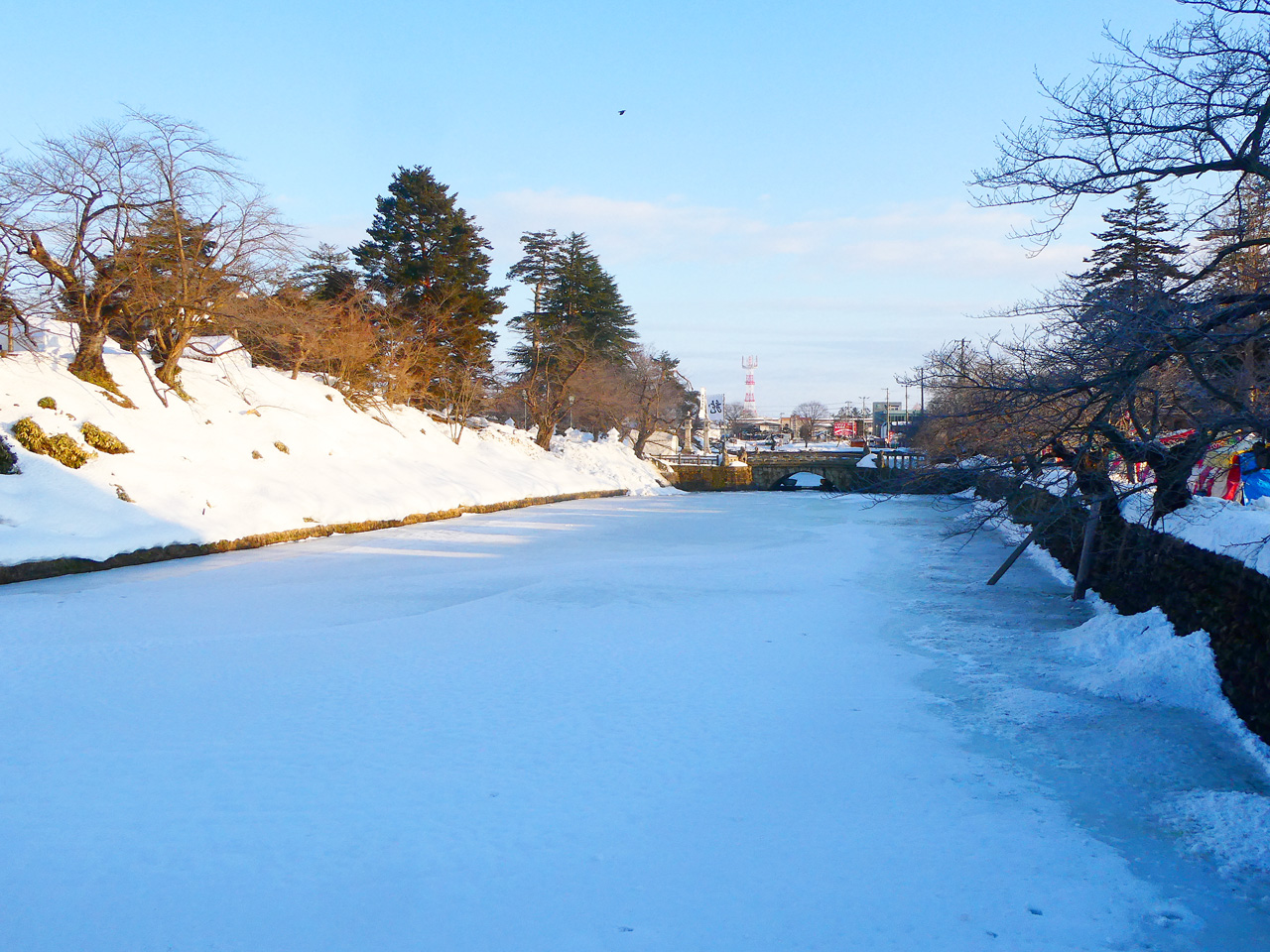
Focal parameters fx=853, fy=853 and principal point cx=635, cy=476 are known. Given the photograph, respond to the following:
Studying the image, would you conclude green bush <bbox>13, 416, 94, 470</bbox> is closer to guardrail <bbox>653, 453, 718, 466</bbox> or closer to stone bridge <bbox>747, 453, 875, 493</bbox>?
guardrail <bbox>653, 453, 718, 466</bbox>

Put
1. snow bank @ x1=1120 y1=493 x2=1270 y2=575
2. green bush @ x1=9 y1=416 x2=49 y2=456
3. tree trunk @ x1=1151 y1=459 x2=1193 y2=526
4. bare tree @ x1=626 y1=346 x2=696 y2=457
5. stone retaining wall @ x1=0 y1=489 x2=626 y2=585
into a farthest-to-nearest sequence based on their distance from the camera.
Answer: bare tree @ x1=626 y1=346 x2=696 y2=457
green bush @ x1=9 y1=416 x2=49 y2=456
stone retaining wall @ x1=0 y1=489 x2=626 y2=585
tree trunk @ x1=1151 y1=459 x2=1193 y2=526
snow bank @ x1=1120 y1=493 x2=1270 y2=575

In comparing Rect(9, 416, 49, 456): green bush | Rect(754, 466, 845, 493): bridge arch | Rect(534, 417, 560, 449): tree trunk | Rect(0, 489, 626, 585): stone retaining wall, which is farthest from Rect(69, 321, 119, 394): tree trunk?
Rect(754, 466, 845, 493): bridge arch

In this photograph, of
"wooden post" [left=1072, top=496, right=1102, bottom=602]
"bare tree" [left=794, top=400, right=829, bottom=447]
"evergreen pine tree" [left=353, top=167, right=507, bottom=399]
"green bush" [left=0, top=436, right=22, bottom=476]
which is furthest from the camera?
"bare tree" [left=794, top=400, right=829, bottom=447]

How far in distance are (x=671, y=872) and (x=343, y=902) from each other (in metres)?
1.34

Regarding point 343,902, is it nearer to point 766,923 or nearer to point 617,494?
point 766,923

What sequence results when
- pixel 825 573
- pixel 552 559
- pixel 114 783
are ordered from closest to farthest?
pixel 114 783 < pixel 825 573 < pixel 552 559

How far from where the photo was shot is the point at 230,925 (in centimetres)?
321

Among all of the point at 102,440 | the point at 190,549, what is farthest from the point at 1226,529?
the point at 102,440

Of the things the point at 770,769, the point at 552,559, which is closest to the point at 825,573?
the point at 552,559

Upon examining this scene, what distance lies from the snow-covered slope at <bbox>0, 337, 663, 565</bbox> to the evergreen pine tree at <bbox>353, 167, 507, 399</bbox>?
349 cm

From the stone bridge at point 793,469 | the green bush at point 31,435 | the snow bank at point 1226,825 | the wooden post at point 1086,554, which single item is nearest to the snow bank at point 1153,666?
the snow bank at point 1226,825

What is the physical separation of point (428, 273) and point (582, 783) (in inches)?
1078

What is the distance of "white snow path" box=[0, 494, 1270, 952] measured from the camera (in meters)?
3.32

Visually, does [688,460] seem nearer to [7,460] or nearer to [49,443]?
[49,443]
